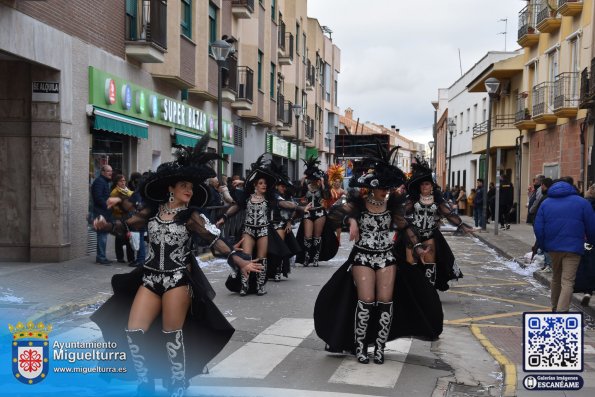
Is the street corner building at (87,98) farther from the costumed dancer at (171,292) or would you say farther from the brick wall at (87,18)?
the costumed dancer at (171,292)

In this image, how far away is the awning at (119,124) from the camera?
1659cm

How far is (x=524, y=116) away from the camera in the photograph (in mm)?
34062

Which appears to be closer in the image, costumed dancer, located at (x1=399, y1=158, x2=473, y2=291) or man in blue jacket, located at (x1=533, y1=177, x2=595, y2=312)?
man in blue jacket, located at (x1=533, y1=177, x2=595, y2=312)

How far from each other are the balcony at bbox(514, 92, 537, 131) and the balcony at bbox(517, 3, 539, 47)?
2.23 meters

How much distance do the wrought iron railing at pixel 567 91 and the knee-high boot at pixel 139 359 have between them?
2343cm

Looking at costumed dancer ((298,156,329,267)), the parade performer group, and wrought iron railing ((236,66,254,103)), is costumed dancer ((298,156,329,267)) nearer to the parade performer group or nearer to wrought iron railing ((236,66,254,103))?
the parade performer group

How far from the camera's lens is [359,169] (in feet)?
27.0

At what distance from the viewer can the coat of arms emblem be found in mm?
5949

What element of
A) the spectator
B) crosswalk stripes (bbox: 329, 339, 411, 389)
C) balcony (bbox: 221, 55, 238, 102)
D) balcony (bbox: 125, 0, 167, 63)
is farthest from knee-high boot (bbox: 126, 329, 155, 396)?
the spectator

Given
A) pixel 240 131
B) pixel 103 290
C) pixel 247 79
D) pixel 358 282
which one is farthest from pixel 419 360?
pixel 240 131

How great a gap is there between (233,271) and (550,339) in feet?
10.9

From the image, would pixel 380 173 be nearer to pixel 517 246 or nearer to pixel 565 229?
pixel 565 229

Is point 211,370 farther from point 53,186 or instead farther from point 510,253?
point 510,253

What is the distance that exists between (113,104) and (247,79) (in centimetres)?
1405
